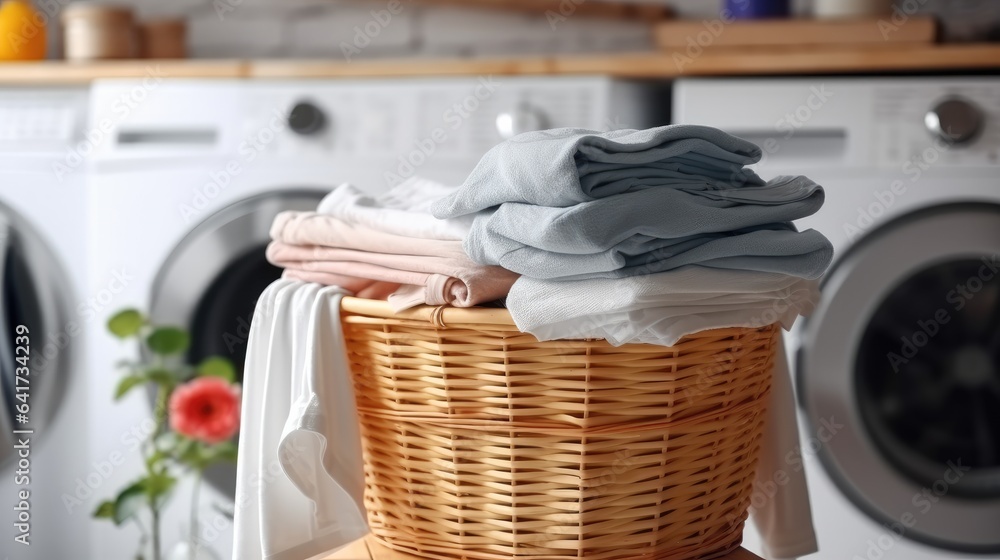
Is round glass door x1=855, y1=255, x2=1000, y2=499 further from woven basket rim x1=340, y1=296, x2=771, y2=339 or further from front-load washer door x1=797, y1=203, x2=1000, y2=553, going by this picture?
woven basket rim x1=340, y1=296, x2=771, y2=339

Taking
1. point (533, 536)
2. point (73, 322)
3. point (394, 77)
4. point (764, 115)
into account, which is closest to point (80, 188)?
point (73, 322)

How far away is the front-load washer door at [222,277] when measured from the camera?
4.91ft

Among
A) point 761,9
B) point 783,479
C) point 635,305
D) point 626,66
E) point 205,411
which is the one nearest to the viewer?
point 635,305

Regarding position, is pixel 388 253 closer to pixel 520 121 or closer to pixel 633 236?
pixel 633 236

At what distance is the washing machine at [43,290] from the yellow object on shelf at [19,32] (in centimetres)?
15

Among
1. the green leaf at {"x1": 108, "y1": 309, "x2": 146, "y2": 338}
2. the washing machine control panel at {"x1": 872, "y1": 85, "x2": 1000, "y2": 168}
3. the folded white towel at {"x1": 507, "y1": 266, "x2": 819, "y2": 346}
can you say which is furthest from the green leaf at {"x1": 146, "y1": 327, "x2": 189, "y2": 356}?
the washing machine control panel at {"x1": 872, "y1": 85, "x2": 1000, "y2": 168}

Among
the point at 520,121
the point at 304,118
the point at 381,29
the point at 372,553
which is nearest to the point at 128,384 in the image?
the point at 304,118

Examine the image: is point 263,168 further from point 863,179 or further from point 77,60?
point 863,179

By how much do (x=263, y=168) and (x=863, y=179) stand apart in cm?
93

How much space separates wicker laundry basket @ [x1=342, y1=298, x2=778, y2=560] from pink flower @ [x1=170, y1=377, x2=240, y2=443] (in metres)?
0.72

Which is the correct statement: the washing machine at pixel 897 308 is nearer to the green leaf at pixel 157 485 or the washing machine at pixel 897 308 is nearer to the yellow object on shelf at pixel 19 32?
the green leaf at pixel 157 485

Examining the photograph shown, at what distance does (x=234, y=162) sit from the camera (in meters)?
1.52

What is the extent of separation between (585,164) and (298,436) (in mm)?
288

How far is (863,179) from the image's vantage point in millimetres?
1397
